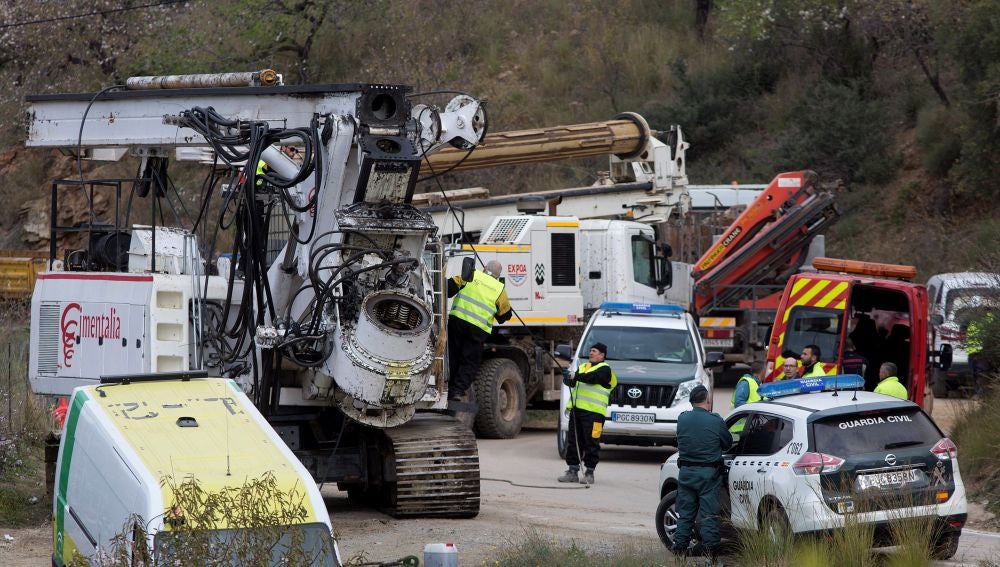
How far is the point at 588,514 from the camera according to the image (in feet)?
42.8

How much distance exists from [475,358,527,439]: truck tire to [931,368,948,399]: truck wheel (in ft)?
24.7

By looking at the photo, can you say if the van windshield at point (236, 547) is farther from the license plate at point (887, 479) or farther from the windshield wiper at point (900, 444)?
the windshield wiper at point (900, 444)

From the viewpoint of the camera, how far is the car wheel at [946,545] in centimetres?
992

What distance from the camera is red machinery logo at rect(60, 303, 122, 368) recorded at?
1187cm

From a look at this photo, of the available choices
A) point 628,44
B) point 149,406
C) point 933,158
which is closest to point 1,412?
point 149,406

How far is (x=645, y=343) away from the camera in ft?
59.1

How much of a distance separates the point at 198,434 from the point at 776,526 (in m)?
3.99

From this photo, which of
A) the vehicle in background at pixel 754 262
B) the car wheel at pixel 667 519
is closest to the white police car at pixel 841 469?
the car wheel at pixel 667 519

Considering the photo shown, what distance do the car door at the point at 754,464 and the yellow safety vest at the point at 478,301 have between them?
5.16 metres

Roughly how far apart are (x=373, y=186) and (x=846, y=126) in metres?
24.5

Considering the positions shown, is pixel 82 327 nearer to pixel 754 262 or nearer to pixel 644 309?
pixel 644 309

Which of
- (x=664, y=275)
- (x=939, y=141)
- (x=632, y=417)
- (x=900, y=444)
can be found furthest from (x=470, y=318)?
(x=939, y=141)

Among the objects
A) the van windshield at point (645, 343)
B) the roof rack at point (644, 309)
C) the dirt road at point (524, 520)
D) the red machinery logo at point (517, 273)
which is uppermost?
the red machinery logo at point (517, 273)

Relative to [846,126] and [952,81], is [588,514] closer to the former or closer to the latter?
[846,126]
